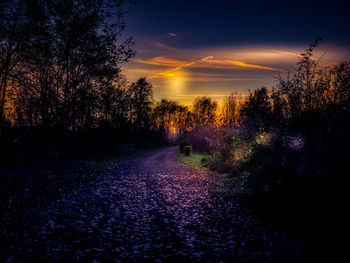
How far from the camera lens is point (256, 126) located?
56.0ft

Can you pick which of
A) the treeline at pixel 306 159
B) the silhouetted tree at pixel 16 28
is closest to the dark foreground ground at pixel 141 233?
the treeline at pixel 306 159

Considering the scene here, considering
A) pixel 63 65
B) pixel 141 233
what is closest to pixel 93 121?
pixel 63 65

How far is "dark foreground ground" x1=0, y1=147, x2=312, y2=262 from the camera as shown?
5.18 m

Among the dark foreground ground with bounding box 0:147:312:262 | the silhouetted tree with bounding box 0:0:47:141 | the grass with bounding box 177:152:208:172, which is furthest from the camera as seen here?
the grass with bounding box 177:152:208:172

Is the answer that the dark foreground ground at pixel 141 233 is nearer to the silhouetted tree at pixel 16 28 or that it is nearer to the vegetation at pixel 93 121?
the vegetation at pixel 93 121

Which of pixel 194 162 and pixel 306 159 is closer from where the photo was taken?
pixel 306 159

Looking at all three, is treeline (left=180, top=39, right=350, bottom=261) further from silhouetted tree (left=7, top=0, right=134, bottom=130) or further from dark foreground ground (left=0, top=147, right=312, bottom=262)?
silhouetted tree (left=7, top=0, right=134, bottom=130)

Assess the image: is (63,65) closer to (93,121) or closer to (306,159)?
(93,121)

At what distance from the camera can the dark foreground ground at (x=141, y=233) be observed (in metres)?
5.18

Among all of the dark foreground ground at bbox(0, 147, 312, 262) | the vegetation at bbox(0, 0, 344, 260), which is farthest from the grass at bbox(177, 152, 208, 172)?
the dark foreground ground at bbox(0, 147, 312, 262)

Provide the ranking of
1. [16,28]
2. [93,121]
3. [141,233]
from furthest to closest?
[93,121]
[16,28]
[141,233]

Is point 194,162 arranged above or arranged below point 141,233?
below

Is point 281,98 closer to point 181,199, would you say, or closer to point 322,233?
point 181,199

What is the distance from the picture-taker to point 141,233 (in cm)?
653
